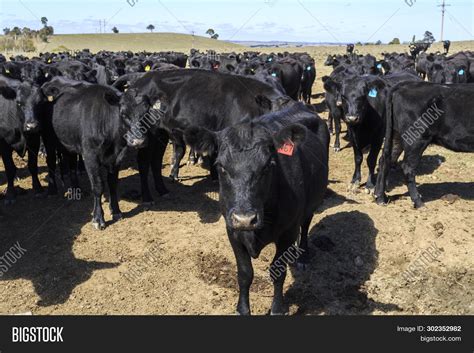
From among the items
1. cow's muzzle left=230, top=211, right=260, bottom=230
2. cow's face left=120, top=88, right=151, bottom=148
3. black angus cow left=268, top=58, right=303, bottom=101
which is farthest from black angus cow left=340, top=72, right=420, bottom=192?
black angus cow left=268, top=58, right=303, bottom=101

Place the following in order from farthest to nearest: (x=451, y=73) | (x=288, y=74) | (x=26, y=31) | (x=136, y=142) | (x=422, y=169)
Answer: (x=26, y=31) < (x=288, y=74) < (x=451, y=73) < (x=422, y=169) < (x=136, y=142)

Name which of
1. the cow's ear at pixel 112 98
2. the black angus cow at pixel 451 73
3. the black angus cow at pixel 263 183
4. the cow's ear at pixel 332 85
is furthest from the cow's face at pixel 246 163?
the black angus cow at pixel 451 73

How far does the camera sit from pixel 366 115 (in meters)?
8.05

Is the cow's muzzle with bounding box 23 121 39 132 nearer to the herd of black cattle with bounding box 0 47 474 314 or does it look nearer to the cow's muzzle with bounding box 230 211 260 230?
the herd of black cattle with bounding box 0 47 474 314

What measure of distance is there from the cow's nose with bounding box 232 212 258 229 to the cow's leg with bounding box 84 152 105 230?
389 cm

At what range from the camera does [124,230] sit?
6.59 m

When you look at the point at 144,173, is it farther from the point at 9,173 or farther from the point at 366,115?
the point at 366,115

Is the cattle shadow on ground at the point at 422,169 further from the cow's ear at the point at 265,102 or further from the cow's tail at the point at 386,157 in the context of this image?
the cow's ear at the point at 265,102

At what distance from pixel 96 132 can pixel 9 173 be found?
2.18m

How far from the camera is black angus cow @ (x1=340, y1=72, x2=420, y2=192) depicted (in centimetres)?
780

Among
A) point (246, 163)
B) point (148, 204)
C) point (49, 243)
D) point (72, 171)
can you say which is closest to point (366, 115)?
point (148, 204)

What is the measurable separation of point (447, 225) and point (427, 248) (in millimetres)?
787
